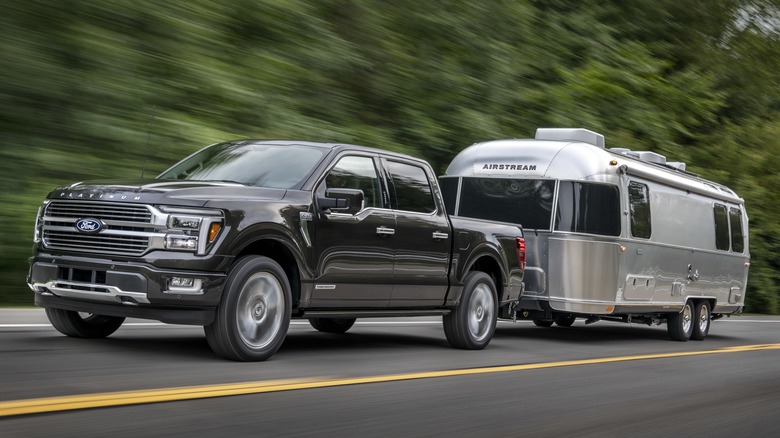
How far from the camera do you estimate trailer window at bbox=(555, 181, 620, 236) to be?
13.5 meters

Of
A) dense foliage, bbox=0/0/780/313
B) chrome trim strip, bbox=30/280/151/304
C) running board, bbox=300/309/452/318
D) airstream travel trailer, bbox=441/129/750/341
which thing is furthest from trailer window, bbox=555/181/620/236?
chrome trim strip, bbox=30/280/151/304

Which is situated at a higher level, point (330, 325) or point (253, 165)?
Result: point (253, 165)

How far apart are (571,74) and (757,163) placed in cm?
889

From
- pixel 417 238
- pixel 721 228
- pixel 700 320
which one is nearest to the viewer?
pixel 417 238

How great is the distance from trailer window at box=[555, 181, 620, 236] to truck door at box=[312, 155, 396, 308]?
14.6 feet

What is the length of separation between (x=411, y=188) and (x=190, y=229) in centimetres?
307

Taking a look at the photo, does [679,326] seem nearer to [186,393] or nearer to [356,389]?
[356,389]

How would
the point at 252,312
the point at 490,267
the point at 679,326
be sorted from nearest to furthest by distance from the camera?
the point at 252,312 → the point at 490,267 → the point at 679,326

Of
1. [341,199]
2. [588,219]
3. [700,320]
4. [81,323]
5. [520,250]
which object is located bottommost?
[81,323]

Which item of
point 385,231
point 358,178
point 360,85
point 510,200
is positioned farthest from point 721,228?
point 358,178

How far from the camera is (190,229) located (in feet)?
25.2

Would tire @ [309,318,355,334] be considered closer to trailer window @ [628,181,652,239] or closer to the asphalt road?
the asphalt road

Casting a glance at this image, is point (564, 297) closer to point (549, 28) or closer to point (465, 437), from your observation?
point (465, 437)

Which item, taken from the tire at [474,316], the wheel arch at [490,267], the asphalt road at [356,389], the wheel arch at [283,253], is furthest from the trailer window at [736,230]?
the wheel arch at [283,253]
